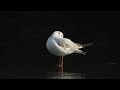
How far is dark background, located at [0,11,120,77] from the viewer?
8625mm

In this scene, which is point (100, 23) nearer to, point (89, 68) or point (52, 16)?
point (52, 16)

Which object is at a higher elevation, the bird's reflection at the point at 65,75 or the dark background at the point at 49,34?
the dark background at the point at 49,34

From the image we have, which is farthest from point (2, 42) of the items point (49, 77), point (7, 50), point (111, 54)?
point (49, 77)

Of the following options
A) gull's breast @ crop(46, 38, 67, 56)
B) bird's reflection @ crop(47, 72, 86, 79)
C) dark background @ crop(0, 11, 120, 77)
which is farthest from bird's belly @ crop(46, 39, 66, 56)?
bird's reflection @ crop(47, 72, 86, 79)

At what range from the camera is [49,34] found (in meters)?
11.1

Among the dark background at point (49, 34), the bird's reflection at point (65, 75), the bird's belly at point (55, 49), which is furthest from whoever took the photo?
the dark background at point (49, 34)

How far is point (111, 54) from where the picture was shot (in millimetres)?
9211

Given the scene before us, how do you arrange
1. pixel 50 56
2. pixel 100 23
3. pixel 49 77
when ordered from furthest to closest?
pixel 100 23
pixel 50 56
pixel 49 77

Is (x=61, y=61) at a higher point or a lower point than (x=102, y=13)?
lower

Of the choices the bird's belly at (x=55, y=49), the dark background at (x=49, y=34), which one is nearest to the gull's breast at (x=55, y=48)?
the bird's belly at (x=55, y=49)

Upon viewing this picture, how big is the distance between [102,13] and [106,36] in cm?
115

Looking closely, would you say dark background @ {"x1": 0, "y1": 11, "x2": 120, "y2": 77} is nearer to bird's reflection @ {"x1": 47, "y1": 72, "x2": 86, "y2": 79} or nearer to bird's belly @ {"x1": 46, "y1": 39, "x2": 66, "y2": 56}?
bird's belly @ {"x1": 46, "y1": 39, "x2": 66, "y2": 56}

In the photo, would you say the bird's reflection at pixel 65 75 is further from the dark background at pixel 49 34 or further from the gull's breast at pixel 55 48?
the gull's breast at pixel 55 48

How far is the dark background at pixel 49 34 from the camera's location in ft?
28.3
